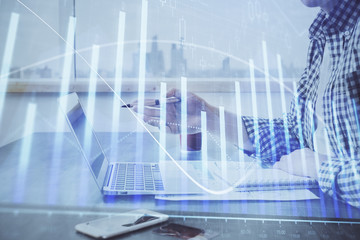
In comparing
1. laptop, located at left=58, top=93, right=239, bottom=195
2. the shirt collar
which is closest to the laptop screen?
laptop, located at left=58, top=93, right=239, bottom=195

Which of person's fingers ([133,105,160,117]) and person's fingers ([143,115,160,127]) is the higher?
person's fingers ([133,105,160,117])

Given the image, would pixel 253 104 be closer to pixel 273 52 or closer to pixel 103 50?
pixel 273 52

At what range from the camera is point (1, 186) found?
1.81 ft

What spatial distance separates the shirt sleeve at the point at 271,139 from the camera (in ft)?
2.77

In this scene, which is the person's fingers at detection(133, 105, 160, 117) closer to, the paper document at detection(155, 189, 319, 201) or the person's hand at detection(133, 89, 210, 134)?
the person's hand at detection(133, 89, 210, 134)

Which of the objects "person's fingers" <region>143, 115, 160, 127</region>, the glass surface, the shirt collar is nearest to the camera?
the shirt collar

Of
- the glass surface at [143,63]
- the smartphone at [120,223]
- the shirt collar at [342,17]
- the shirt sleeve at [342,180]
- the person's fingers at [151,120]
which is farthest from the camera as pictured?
the glass surface at [143,63]

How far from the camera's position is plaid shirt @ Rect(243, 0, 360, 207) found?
521 millimetres

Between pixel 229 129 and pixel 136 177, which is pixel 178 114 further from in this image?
pixel 136 177

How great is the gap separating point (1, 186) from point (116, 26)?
1.05m

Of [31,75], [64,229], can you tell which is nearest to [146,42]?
[31,75]

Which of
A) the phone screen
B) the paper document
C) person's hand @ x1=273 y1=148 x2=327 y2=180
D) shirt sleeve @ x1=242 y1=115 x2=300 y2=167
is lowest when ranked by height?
the phone screen

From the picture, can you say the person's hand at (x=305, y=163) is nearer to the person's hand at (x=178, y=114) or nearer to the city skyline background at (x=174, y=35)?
the person's hand at (x=178, y=114)

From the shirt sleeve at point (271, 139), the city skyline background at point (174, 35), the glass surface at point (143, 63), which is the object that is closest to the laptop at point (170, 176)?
Answer: the shirt sleeve at point (271, 139)
